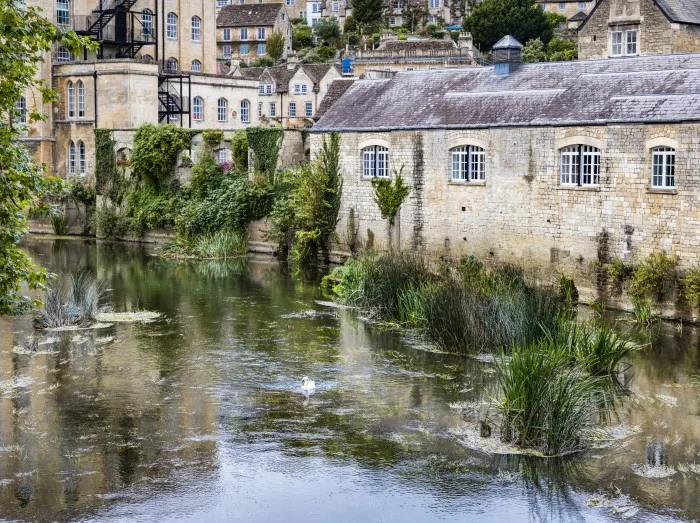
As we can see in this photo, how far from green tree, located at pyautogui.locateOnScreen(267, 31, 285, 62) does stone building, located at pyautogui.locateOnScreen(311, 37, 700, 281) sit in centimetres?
5366

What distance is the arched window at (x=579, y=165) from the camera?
2441cm

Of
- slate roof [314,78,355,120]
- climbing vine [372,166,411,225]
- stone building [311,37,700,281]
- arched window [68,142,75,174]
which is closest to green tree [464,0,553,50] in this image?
slate roof [314,78,355,120]

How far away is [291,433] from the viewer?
48.3ft

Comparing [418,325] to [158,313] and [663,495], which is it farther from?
[663,495]

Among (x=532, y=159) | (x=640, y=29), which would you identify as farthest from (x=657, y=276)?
(x=640, y=29)

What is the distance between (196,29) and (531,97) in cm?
2947

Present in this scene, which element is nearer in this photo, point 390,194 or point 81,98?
point 390,194

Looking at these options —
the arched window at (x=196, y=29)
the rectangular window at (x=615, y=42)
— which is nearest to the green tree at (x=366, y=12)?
the arched window at (x=196, y=29)

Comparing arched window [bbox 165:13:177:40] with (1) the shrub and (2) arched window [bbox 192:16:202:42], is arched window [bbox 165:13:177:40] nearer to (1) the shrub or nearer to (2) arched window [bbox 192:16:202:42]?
(2) arched window [bbox 192:16:202:42]

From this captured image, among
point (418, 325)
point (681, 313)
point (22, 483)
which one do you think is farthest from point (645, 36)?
point (22, 483)

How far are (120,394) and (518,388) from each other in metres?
6.58

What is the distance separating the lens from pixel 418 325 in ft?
→ 71.1

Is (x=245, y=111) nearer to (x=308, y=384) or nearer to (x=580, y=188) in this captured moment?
(x=580, y=188)

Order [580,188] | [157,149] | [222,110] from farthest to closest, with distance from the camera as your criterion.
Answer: [222,110] < [157,149] < [580,188]
